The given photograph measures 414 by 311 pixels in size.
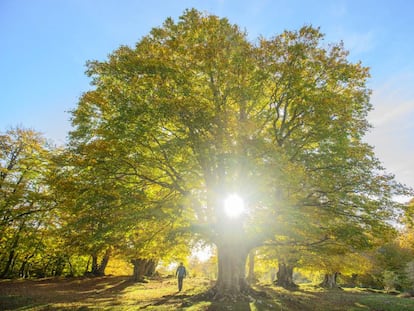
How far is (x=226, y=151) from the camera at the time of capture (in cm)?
1531

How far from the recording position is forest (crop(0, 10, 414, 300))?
14258 mm

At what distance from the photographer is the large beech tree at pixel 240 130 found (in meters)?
14.2

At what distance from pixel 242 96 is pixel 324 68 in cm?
532

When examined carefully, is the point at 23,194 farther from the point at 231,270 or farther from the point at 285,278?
the point at 285,278

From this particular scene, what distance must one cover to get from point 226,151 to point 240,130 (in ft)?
4.27

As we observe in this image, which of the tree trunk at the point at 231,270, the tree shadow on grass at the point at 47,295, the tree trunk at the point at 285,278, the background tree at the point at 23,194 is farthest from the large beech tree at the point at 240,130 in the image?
the tree trunk at the point at 285,278

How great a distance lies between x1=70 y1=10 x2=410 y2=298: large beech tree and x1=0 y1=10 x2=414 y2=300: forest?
67 mm

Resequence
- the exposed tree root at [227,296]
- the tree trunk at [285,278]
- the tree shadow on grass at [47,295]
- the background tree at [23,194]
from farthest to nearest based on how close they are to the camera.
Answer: the tree trunk at [285,278], the background tree at [23,194], the exposed tree root at [227,296], the tree shadow on grass at [47,295]

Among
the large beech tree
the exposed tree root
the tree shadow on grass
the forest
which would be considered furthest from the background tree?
the exposed tree root

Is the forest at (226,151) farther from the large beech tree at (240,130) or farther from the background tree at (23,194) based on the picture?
the background tree at (23,194)

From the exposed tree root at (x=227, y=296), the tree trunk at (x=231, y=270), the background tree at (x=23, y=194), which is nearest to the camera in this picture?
the exposed tree root at (x=227, y=296)

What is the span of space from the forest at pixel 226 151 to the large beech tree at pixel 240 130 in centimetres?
7

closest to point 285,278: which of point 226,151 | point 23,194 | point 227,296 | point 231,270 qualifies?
point 231,270

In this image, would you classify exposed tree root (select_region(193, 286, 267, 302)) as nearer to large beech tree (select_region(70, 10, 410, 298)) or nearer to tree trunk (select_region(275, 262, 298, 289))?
large beech tree (select_region(70, 10, 410, 298))
